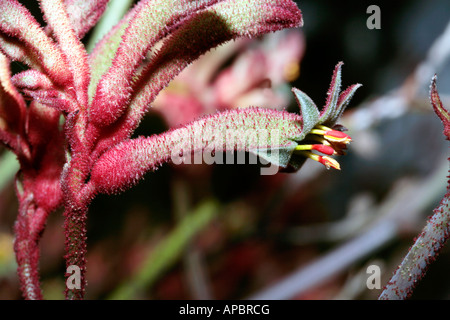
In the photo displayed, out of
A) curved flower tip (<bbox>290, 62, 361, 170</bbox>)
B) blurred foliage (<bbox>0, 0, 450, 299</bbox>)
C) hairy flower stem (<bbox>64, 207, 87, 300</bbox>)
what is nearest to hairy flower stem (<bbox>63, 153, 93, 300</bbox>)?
hairy flower stem (<bbox>64, 207, 87, 300</bbox>)

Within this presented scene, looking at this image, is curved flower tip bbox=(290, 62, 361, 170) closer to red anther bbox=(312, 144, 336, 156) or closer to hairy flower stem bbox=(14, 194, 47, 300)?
red anther bbox=(312, 144, 336, 156)

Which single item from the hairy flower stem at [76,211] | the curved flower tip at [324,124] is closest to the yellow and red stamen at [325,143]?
the curved flower tip at [324,124]

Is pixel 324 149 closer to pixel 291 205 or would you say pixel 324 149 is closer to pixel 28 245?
pixel 28 245

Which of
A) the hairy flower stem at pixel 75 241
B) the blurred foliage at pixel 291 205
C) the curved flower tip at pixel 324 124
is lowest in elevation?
the hairy flower stem at pixel 75 241

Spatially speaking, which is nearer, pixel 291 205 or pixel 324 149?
pixel 324 149

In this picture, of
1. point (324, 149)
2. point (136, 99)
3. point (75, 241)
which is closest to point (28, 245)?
point (75, 241)

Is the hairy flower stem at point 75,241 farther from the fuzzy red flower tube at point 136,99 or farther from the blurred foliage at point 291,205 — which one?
the blurred foliage at point 291,205
